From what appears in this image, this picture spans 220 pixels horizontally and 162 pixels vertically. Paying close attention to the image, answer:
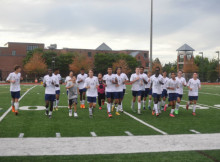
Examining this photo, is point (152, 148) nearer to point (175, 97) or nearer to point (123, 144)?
point (123, 144)

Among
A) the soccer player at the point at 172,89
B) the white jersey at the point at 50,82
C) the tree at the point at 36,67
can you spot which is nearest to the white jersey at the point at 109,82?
the white jersey at the point at 50,82

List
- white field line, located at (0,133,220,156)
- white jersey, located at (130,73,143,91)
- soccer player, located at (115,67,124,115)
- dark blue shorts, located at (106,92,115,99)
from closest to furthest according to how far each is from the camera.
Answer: white field line, located at (0,133,220,156)
dark blue shorts, located at (106,92,115,99)
soccer player, located at (115,67,124,115)
white jersey, located at (130,73,143,91)

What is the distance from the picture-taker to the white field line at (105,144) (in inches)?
245

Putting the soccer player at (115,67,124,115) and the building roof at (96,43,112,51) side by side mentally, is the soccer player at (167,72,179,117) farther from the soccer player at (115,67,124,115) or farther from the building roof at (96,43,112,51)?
the building roof at (96,43,112,51)

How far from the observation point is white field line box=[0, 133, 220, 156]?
20.5 ft

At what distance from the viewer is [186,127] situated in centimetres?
937

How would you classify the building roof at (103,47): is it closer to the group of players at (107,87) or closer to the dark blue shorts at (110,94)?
the group of players at (107,87)

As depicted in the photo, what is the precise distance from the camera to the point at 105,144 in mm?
6898

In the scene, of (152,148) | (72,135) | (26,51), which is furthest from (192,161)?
(26,51)

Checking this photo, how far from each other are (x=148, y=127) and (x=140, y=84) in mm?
3579

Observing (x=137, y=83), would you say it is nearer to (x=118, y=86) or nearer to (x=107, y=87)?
(x=118, y=86)

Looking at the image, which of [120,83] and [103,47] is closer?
[120,83]

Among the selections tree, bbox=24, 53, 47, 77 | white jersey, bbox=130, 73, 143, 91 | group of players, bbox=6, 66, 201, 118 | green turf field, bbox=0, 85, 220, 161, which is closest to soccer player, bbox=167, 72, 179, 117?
group of players, bbox=6, 66, 201, 118

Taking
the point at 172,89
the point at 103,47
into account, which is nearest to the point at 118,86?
the point at 172,89
